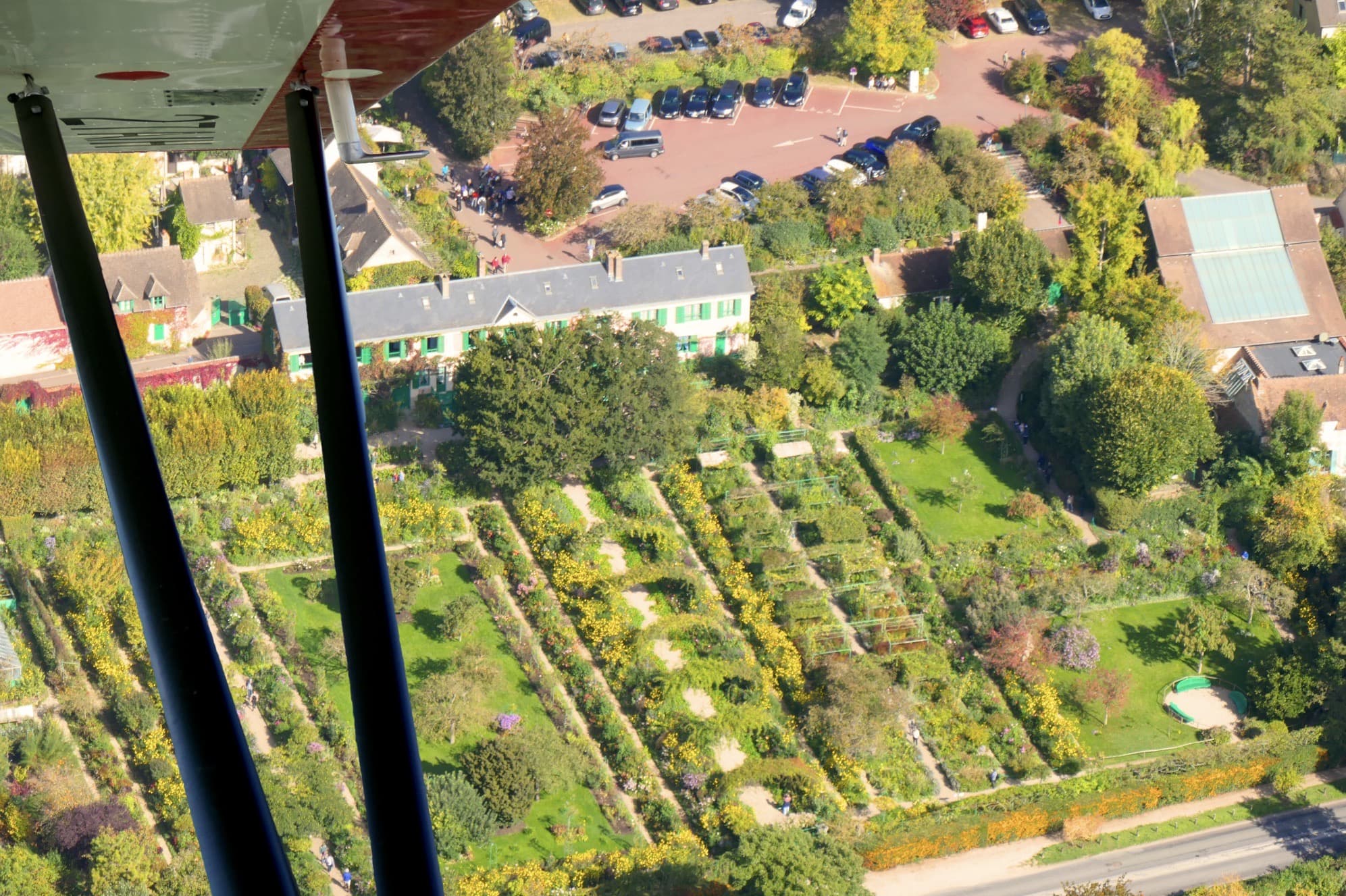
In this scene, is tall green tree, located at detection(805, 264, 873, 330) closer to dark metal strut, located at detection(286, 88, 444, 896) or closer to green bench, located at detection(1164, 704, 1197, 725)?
green bench, located at detection(1164, 704, 1197, 725)

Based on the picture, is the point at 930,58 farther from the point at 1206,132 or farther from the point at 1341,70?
the point at 1341,70

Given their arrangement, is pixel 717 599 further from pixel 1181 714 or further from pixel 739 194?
pixel 739 194

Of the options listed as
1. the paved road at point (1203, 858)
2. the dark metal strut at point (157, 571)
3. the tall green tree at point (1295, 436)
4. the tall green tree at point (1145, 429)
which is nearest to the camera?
the dark metal strut at point (157, 571)

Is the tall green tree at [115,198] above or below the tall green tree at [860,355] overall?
above

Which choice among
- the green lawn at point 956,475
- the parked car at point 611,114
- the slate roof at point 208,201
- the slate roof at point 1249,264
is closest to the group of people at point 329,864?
the green lawn at point 956,475

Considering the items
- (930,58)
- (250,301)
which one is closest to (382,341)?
(250,301)

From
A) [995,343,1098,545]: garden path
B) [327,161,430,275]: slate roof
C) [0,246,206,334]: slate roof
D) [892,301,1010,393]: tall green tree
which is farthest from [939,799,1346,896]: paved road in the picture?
[0,246,206,334]: slate roof

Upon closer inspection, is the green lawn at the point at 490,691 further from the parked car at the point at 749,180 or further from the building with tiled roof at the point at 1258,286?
the building with tiled roof at the point at 1258,286
